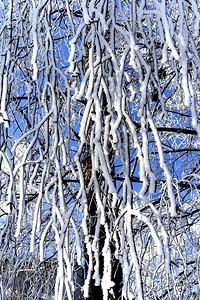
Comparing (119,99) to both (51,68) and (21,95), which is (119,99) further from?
(21,95)

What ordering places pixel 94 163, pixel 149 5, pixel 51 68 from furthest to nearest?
pixel 149 5, pixel 51 68, pixel 94 163

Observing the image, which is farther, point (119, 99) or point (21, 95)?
point (21, 95)

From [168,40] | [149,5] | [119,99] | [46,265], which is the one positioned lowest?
[46,265]

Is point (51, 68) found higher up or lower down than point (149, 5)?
lower down

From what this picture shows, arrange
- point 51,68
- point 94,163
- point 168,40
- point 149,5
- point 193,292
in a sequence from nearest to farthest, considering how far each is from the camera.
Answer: point 168,40
point 94,163
point 51,68
point 193,292
point 149,5

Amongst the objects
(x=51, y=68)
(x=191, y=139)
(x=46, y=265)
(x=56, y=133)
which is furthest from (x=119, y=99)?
(x=191, y=139)

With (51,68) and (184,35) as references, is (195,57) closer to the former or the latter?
(184,35)

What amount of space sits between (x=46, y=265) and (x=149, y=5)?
8.53 ft

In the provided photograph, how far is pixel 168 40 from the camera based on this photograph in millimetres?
1128

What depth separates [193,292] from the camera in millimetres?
3031

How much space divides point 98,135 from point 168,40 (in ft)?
1.09

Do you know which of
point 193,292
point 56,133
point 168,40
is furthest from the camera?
point 193,292

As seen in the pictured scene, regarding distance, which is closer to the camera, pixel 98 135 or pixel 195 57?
pixel 98 135

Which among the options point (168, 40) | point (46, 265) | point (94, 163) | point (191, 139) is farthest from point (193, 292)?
point (168, 40)
